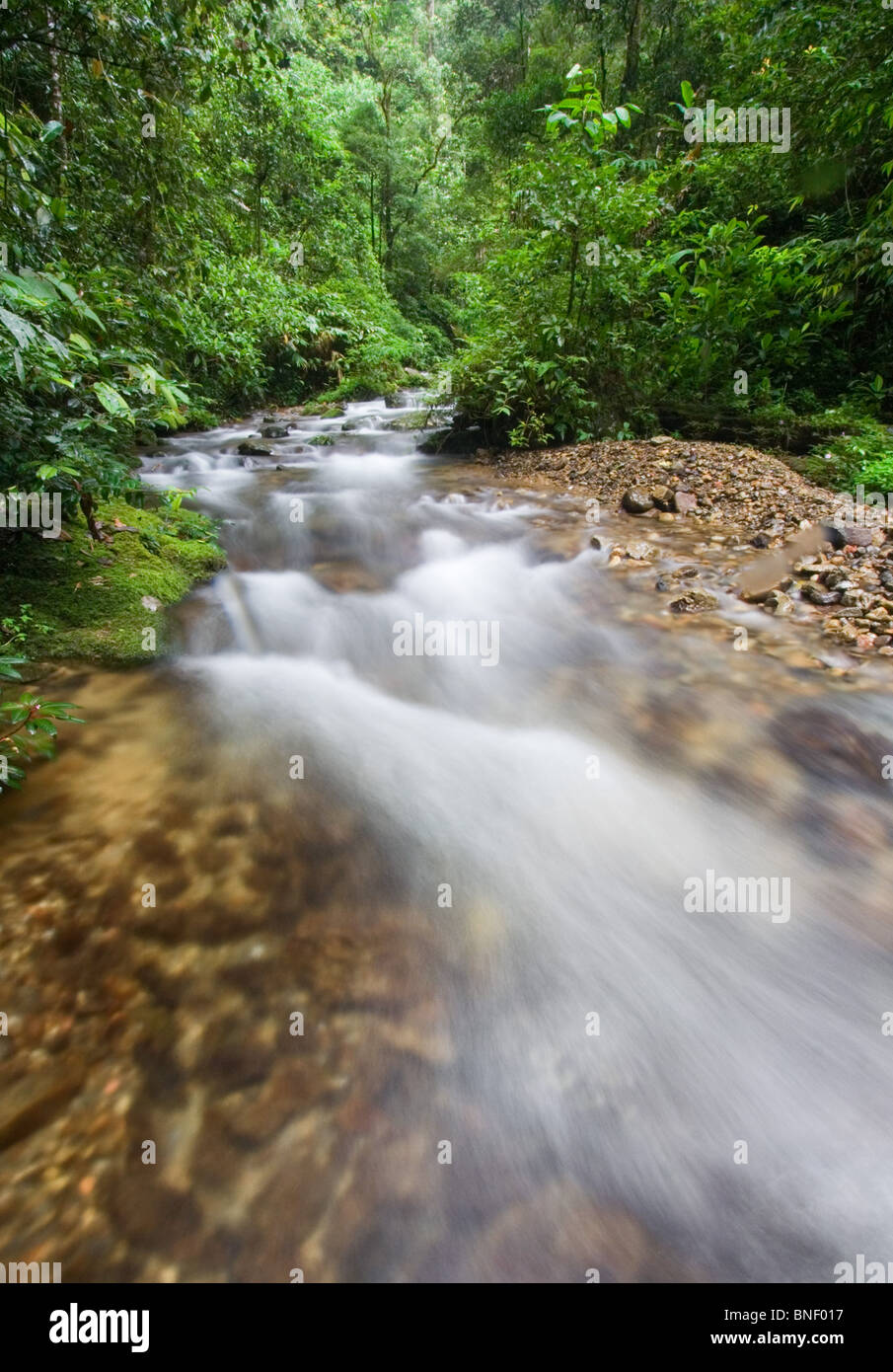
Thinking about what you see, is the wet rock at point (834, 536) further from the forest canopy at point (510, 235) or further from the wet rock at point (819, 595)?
the forest canopy at point (510, 235)

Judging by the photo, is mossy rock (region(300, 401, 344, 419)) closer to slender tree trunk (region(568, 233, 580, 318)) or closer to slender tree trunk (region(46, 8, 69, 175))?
slender tree trunk (region(568, 233, 580, 318))

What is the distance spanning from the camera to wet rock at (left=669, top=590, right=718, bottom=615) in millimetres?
4004

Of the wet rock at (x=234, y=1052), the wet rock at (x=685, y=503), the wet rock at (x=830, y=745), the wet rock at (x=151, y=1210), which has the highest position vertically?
the wet rock at (x=685, y=503)

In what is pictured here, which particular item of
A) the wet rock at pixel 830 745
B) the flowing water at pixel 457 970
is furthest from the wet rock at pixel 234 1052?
the wet rock at pixel 830 745

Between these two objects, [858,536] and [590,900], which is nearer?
[590,900]

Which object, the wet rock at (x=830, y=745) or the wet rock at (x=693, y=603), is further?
the wet rock at (x=693, y=603)

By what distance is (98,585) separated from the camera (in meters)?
3.75

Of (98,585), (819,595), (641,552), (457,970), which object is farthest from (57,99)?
(819,595)

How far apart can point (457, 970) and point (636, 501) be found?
15.9 ft

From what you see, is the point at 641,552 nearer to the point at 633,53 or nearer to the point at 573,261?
the point at 573,261

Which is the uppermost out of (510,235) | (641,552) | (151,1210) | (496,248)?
(496,248)

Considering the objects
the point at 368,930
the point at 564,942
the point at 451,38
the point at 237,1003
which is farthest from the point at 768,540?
the point at 451,38

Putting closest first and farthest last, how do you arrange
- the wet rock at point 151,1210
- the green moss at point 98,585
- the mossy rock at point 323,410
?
the wet rock at point 151,1210 → the green moss at point 98,585 → the mossy rock at point 323,410

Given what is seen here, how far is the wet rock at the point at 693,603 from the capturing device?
4004mm
